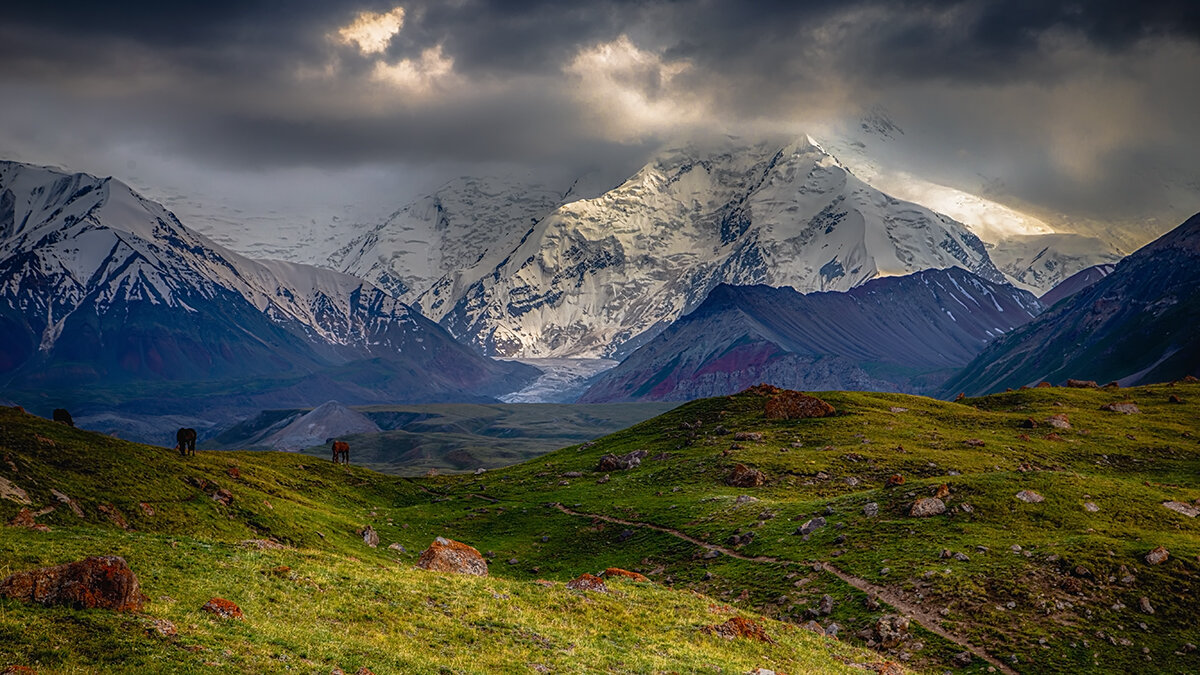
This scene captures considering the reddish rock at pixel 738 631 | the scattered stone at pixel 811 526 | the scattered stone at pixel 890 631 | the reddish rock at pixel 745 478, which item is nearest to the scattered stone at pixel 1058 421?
the reddish rock at pixel 745 478

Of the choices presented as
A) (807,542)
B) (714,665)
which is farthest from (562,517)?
(714,665)

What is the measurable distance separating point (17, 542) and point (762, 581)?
42.3 m

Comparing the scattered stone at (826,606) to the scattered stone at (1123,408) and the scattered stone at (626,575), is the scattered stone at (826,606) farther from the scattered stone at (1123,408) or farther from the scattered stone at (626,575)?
the scattered stone at (1123,408)

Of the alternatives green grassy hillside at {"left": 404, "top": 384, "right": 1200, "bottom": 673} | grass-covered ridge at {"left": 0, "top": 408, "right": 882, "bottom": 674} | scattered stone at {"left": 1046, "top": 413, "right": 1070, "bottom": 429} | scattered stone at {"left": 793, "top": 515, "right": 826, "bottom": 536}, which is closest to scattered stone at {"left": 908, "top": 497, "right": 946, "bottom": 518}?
green grassy hillside at {"left": 404, "top": 384, "right": 1200, "bottom": 673}

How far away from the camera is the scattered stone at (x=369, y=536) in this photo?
2862 inches

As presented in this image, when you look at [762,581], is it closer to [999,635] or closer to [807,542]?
[807,542]

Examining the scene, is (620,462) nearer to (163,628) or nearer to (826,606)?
(826,606)

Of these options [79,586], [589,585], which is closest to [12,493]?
[79,586]

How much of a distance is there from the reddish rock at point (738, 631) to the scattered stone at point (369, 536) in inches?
1546

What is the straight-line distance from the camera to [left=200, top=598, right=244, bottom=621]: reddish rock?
1216 inches

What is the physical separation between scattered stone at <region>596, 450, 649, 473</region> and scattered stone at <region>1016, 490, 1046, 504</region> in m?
47.0

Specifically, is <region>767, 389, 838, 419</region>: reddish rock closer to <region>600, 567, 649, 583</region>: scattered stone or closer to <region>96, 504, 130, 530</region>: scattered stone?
<region>600, 567, 649, 583</region>: scattered stone

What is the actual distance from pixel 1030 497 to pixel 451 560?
42078mm

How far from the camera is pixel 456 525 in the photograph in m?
86.1
